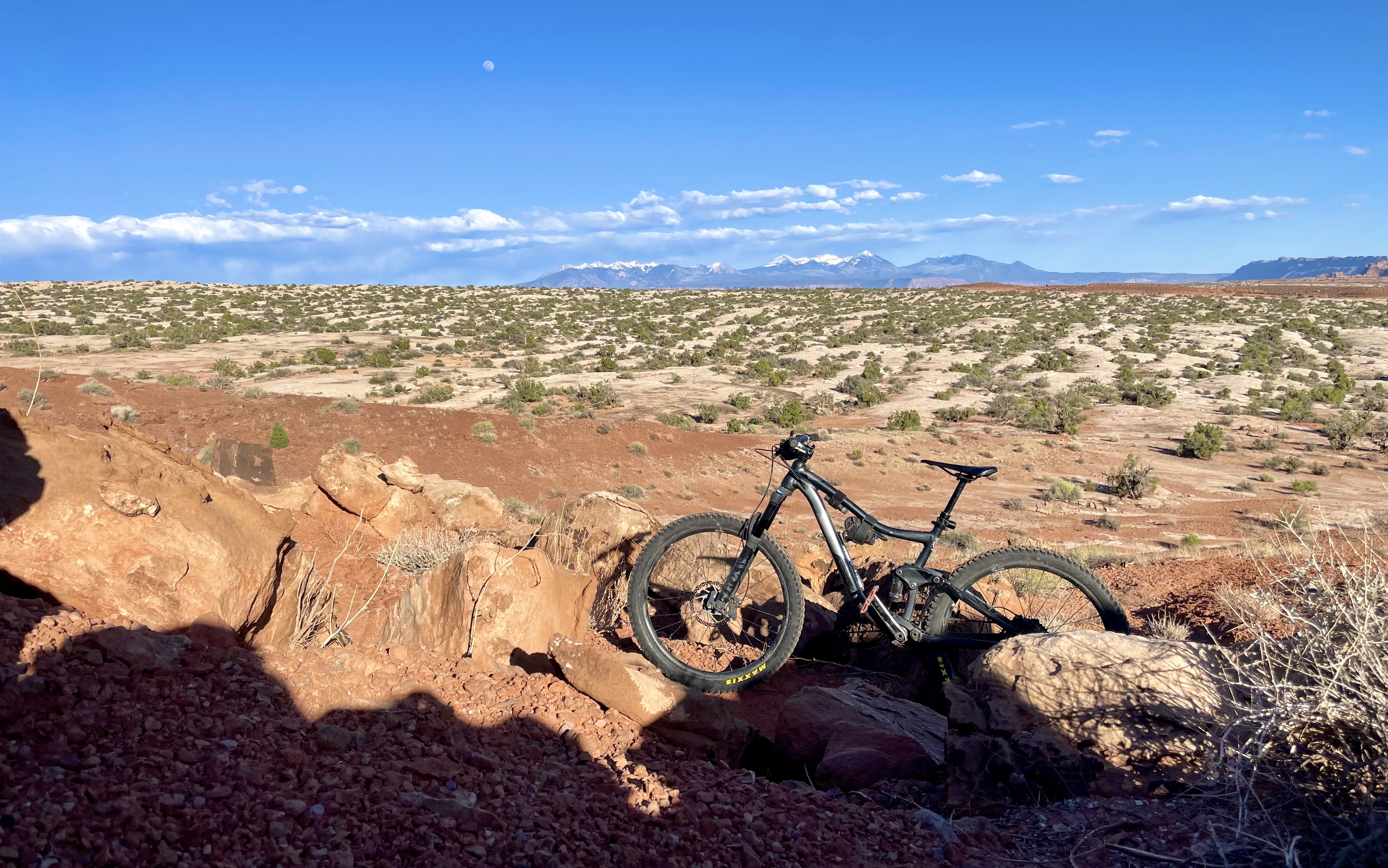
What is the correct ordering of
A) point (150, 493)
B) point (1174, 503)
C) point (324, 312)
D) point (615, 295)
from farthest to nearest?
point (615, 295) → point (324, 312) → point (1174, 503) → point (150, 493)

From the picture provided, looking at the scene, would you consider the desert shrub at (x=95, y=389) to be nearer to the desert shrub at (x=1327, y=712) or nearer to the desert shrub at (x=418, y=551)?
the desert shrub at (x=418, y=551)

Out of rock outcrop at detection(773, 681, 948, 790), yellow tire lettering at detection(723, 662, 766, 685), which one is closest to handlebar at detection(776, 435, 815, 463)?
yellow tire lettering at detection(723, 662, 766, 685)

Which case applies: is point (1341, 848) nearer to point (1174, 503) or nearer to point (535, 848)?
point (535, 848)

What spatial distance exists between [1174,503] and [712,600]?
15068 millimetres

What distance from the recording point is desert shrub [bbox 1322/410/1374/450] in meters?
21.1

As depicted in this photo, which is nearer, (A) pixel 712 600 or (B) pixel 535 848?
(B) pixel 535 848

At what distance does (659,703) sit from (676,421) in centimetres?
1826

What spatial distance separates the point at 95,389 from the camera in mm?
16969

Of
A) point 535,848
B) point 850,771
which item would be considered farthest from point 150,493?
point 850,771

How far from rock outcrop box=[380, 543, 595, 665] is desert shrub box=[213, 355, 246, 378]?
2391cm

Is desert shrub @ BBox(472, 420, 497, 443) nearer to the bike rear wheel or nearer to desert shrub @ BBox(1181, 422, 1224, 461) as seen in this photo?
the bike rear wheel

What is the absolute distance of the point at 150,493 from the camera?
3.97 m

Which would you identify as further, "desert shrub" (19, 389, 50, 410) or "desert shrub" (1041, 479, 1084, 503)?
"desert shrub" (1041, 479, 1084, 503)

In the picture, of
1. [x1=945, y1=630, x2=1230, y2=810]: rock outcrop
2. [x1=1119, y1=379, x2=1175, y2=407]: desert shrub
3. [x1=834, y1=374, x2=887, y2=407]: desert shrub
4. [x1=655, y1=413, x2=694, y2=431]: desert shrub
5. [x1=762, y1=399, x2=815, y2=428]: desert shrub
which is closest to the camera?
[x1=945, y1=630, x2=1230, y2=810]: rock outcrop
